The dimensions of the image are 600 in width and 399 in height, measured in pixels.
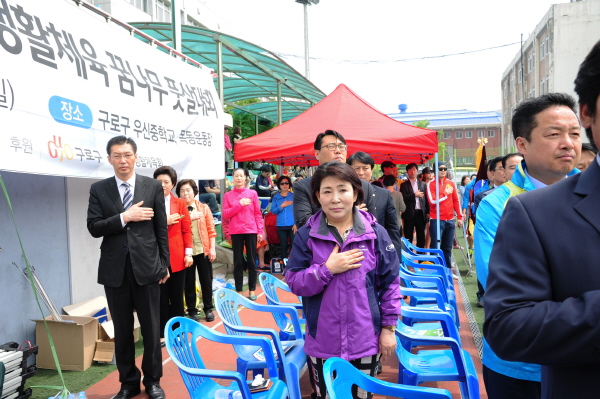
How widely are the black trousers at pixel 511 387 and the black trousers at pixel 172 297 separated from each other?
12.0 ft

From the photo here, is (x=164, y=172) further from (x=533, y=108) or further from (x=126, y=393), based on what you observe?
(x=533, y=108)

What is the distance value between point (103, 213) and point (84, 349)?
→ 1.42 m

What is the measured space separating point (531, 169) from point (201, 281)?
15.1 feet

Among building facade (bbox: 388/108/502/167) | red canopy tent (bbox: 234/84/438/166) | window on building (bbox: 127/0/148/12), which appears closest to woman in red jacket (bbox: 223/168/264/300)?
red canopy tent (bbox: 234/84/438/166)

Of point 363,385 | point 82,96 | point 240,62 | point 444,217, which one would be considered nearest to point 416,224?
point 444,217

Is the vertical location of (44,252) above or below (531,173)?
below

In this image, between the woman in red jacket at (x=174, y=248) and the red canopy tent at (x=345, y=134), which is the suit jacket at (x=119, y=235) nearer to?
the woman in red jacket at (x=174, y=248)

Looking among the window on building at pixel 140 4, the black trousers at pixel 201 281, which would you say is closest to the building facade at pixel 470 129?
the window on building at pixel 140 4

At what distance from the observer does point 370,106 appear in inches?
307

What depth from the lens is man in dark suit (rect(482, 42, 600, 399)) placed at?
863 mm

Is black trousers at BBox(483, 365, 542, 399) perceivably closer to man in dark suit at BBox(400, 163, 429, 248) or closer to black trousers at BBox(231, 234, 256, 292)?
black trousers at BBox(231, 234, 256, 292)

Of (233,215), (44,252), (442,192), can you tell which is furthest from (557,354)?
(442,192)

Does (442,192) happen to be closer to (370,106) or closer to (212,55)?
(370,106)

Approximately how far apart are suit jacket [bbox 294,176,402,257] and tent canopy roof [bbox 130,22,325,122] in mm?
4749
